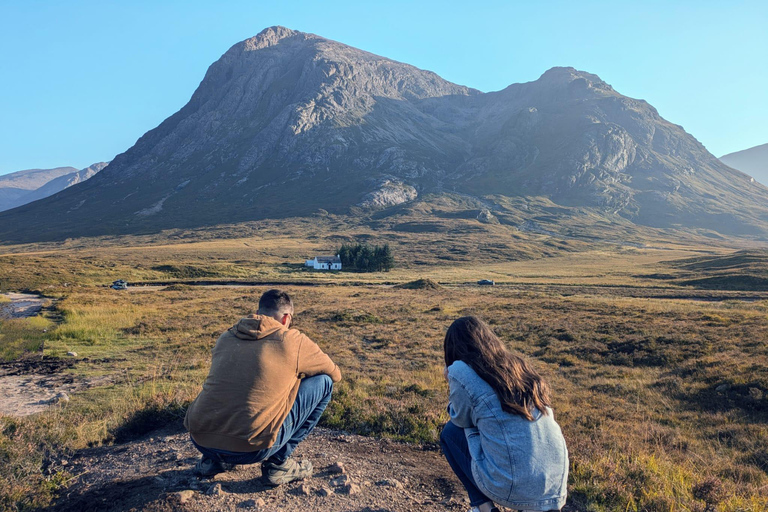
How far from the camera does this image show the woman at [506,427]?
3109 mm

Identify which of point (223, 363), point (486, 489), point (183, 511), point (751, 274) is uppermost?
point (223, 363)

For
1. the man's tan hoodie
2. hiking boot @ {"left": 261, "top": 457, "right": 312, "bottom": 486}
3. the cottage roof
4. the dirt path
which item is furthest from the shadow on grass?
the cottage roof

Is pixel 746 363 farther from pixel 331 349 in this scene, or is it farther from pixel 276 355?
pixel 276 355

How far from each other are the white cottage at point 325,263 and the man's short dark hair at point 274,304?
80.9 m

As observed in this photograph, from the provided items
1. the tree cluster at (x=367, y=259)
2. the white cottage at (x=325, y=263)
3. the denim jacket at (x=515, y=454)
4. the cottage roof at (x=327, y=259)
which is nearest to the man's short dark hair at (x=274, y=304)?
the denim jacket at (x=515, y=454)

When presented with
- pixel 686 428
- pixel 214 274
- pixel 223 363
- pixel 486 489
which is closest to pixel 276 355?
pixel 223 363

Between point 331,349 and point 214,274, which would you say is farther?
point 214,274

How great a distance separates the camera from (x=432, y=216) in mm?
198625

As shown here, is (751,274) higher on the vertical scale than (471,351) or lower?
lower

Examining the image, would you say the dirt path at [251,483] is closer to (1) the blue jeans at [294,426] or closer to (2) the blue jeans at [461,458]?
(1) the blue jeans at [294,426]

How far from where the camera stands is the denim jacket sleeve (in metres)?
3.36

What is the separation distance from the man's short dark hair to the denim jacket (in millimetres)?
2159

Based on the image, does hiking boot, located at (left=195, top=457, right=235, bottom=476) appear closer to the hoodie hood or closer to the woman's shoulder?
the hoodie hood

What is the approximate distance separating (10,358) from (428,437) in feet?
45.7
